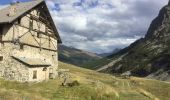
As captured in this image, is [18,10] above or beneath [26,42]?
above

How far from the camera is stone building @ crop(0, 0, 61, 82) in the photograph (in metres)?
50.8

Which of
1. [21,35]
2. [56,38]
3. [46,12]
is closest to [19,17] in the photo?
[21,35]

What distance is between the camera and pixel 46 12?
2484 inches

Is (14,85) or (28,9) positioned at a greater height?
(28,9)

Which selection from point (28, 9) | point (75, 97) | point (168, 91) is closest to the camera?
point (75, 97)

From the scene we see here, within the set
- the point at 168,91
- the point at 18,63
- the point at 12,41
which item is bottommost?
the point at 168,91

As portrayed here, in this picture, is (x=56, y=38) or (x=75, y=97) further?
(x=56, y=38)

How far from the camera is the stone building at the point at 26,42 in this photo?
5081 centimetres

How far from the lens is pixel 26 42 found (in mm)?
55188

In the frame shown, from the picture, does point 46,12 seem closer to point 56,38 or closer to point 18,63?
point 56,38

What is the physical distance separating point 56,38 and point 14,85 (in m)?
24.0

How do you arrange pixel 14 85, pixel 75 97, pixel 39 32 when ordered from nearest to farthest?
pixel 75 97 < pixel 14 85 < pixel 39 32

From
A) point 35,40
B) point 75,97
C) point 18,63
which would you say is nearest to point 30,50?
point 35,40

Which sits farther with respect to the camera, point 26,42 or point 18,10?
point 18,10
